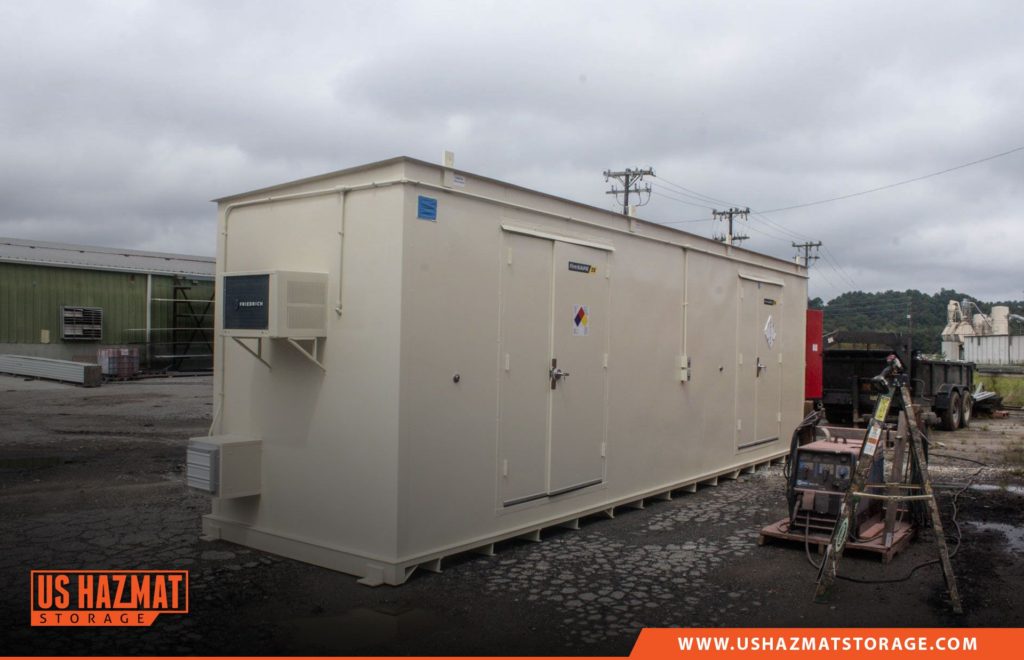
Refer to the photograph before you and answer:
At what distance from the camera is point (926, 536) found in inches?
270

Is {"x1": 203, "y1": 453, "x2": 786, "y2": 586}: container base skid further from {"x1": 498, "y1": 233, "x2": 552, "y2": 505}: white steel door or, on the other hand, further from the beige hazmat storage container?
{"x1": 498, "y1": 233, "x2": 552, "y2": 505}: white steel door

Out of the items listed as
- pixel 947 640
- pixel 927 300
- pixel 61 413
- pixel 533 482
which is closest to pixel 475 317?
pixel 533 482

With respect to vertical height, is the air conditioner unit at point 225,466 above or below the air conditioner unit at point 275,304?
below

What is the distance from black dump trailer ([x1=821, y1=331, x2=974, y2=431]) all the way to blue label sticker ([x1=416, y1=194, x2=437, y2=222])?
1238 centimetres

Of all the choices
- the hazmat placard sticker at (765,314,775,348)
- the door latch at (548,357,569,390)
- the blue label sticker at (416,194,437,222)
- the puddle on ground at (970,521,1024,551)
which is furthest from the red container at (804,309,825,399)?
the blue label sticker at (416,194,437,222)

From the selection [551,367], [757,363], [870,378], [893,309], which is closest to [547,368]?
[551,367]

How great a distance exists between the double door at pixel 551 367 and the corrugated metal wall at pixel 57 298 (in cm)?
2232

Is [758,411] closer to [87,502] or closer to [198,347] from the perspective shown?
[87,502]

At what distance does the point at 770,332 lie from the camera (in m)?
10.7

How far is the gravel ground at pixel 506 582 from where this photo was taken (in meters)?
4.33

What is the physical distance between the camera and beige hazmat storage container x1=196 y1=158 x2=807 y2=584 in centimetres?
539

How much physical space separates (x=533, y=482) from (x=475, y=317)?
1516 mm

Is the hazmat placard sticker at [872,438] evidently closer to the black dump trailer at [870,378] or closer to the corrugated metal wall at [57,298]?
the black dump trailer at [870,378]

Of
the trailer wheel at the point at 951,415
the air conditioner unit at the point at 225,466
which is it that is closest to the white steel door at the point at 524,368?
the air conditioner unit at the point at 225,466
